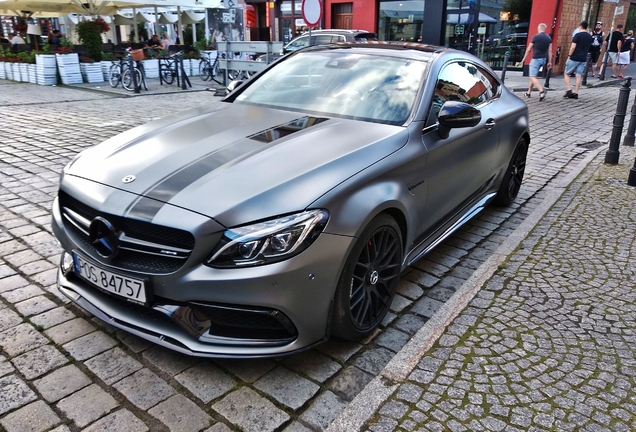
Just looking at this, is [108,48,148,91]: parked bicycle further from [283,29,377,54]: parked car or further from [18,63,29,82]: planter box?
[283,29,377,54]: parked car

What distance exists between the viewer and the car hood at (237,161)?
2.43 m

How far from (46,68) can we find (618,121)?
15.2 m

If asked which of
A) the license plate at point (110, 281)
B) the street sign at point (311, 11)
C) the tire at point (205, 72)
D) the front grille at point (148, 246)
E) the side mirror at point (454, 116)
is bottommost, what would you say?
the tire at point (205, 72)

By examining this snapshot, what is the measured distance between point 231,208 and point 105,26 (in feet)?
53.9

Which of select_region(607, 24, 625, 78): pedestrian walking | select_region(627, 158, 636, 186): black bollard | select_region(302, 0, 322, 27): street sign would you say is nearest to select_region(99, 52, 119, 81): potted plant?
select_region(302, 0, 322, 27): street sign

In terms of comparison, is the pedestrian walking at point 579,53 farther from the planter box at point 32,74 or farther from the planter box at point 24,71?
the planter box at point 24,71

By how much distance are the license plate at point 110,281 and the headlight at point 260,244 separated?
1.31 ft

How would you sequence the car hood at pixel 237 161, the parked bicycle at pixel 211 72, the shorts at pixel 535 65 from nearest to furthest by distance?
the car hood at pixel 237 161 < the shorts at pixel 535 65 < the parked bicycle at pixel 211 72

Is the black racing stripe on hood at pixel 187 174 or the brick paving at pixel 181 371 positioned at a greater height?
the black racing stripe on hood at pixel 187 174

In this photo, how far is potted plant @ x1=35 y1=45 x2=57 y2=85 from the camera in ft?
50.0

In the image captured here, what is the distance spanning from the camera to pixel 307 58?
4227 millimetres

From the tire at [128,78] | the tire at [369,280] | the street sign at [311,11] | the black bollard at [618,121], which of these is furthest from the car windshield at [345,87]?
the tire at [128,78]

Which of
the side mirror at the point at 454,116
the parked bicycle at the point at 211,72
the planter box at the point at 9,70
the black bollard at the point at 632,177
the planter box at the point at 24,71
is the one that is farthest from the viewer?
the parked bicycle at the point at 211,72

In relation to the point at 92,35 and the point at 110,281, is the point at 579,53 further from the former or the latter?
the point at 110,281
